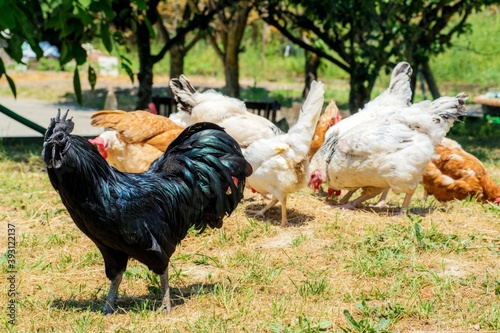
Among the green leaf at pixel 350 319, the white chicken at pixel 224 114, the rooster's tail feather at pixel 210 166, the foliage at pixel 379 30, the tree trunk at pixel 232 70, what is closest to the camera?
the green leaf at pixel 350 319

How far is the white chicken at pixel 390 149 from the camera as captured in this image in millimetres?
6266

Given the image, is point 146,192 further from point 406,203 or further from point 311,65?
point 311,65

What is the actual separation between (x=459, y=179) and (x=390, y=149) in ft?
4.63

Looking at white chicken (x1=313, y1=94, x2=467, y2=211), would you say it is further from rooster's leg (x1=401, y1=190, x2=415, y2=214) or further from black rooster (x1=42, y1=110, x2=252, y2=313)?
black rooster (x1=42, y1=110, x2=252, y2=313)

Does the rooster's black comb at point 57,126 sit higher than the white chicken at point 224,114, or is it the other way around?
the rooster's black comb at point 57,126

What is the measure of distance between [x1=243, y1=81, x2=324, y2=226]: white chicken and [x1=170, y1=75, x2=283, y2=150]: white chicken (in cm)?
88

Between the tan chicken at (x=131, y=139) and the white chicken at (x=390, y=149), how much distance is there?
1479mm

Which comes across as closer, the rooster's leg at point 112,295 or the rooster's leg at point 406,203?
the rooster's leg at point 112,295

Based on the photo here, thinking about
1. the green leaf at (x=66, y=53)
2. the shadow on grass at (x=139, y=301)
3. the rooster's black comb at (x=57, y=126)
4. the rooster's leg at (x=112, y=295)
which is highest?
the green leaf at (x=66, y=53)

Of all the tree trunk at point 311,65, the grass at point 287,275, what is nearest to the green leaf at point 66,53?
the grass at point 287,275

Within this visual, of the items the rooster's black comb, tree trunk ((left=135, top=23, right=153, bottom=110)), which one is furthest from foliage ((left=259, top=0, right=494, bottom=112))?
the rooster's black comb

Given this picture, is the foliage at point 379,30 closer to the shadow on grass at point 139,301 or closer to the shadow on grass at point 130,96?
the shadow on grass at point 130,96

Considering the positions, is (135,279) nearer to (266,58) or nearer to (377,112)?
(377,112)

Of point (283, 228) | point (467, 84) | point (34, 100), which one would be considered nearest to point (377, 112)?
point (283, 228)
